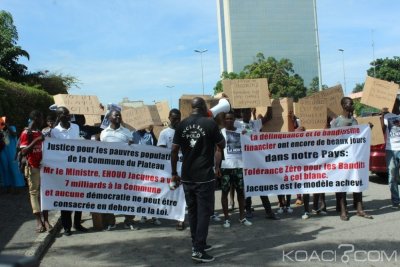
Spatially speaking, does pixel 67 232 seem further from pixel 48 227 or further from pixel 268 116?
pixel 268 116

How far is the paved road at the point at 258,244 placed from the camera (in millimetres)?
5438

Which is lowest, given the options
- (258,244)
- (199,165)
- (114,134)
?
(258,244)

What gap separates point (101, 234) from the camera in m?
6.96

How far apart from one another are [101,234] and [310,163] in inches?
135

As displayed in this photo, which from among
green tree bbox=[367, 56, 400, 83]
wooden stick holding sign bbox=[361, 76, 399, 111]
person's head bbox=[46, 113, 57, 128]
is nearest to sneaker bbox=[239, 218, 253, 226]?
wooden stick holding sign bbox=[361, 76, 399, 111]

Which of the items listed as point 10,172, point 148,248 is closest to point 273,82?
point 10,172

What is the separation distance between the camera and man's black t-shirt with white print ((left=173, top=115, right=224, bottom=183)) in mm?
5531

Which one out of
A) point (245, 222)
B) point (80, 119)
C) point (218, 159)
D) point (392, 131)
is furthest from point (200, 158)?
Answer: point (80, 119)

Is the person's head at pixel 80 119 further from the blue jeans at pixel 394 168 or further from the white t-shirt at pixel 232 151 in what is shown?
the blue jeans at pixel 394 168

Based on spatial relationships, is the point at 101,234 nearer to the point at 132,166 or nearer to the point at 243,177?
the point at 132,166

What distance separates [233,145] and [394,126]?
111 inches

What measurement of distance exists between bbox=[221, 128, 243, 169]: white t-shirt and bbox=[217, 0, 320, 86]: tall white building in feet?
375

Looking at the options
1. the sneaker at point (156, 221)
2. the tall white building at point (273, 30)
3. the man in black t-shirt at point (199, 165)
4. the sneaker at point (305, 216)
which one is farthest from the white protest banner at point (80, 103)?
the tall white building at point (273, 30)

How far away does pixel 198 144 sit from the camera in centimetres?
554
